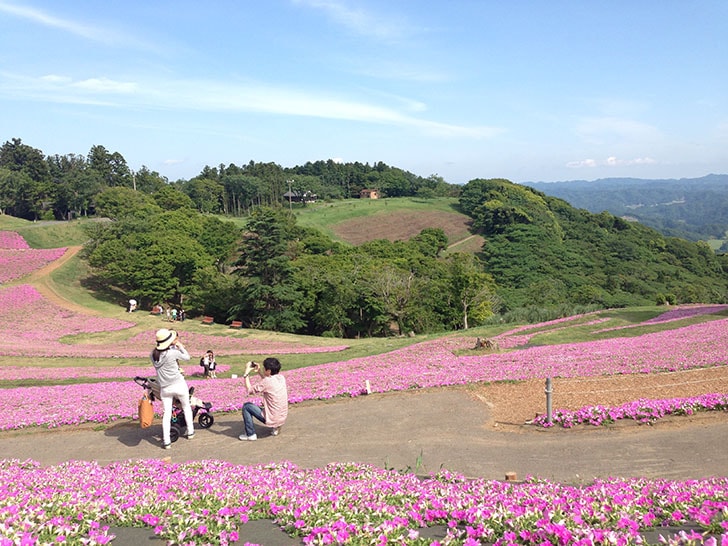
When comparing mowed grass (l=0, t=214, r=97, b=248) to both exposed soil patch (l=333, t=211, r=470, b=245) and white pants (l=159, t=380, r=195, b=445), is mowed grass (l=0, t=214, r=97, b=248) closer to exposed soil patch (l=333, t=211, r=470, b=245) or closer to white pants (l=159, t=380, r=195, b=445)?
exposed soil patch (l=333, t=211, r=470, b=245)

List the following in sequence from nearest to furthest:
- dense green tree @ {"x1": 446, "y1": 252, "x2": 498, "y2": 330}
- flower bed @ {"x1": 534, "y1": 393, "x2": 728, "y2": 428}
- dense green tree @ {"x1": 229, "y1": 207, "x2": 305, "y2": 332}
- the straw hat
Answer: the straw hat < flower bed @ {"x1": 534, "y1": 393, "x2": 728, "y2": 428} < dense green tree @ {"x1": 446, "y1": 252, "x2": 498, "y2": 330} < dense green tree @ {"x1": 229, "y1": 207, "x2": 305, "y2": 332}

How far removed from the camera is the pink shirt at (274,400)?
1205 cm

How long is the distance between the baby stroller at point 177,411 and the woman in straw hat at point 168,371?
0.42 m

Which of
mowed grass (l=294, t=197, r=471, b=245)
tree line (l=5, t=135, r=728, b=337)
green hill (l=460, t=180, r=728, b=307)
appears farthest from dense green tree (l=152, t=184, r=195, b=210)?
green hill (l=460, t=180, r=728, b=307)

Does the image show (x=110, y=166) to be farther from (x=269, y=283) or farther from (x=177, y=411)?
(x=177, y=411)

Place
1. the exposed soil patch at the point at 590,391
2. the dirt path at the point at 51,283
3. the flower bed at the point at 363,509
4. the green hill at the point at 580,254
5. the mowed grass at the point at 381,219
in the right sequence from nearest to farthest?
the flower bed at the point at 363,509, the exposed soil patch at the point at 590,391, the dirt path at the point at 51,283, the green hill at the point at 580,254, the mowed grass at the point at 381,219

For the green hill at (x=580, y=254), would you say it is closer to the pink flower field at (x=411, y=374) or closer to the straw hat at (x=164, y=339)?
the pink flower field at (x=411, y=374)

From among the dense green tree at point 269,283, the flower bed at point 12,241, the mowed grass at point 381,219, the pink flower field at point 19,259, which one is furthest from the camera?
the mowed grass at point 381,219

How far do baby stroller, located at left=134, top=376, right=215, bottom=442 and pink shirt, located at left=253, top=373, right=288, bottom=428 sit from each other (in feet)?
6.88

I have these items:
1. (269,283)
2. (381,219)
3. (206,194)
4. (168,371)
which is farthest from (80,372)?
(206,194)

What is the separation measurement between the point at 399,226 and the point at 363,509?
128 m

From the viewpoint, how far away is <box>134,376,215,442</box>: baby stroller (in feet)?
41.0

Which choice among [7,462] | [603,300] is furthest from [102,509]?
[603,300]

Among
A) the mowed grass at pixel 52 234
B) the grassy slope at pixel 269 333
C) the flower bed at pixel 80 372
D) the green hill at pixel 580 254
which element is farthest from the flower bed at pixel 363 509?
the mowed grass at pixel 52 234
